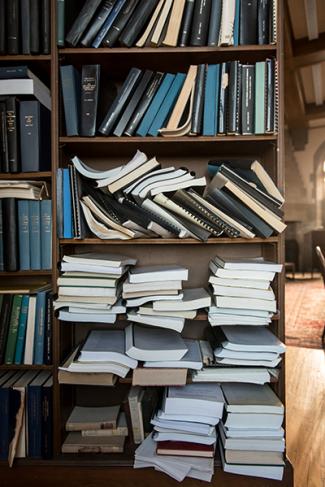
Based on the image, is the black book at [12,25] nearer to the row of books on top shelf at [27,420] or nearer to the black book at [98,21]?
the black book at [98,21]

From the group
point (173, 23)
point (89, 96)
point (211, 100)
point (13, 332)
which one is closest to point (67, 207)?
point (89, 96)

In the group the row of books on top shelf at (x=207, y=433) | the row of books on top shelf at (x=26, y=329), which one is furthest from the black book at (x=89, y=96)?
the row of books on top shelf at (x=207, y=433)

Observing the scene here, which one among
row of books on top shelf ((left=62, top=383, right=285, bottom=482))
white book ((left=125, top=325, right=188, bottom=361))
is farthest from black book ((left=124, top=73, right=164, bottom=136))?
row of books on top shelf ((left=62, top=383, right=285, bottom=482))

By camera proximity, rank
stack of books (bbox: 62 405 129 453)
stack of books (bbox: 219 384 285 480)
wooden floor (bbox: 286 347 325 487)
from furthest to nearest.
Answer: wooden floor (bbox: 286 347 325 487), stack of books (bbox: 62 405 129 453), stack of books (bbox: 219 384 285 480)

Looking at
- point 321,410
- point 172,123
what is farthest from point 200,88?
point 321,410

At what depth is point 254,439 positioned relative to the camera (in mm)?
1265

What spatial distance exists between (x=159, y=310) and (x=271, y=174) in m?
0.66

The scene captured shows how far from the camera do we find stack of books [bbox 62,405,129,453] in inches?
53.7

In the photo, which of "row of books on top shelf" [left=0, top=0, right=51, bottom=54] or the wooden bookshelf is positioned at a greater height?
"row of books on top shelf" [left=0, top=0, right=51, bottom=54]

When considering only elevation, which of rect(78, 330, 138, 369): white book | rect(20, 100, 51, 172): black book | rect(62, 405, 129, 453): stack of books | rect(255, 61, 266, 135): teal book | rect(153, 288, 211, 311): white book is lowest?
rect(62, 405, 129, 453): stack of books

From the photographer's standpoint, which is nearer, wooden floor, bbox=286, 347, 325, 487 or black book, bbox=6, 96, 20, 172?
black book, bbox=6, 96, 20, 172

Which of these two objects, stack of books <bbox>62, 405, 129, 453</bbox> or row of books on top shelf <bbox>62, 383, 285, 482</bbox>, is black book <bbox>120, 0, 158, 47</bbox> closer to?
row of books on top shelf <bbox>62, 383, 285, 482</bbox>

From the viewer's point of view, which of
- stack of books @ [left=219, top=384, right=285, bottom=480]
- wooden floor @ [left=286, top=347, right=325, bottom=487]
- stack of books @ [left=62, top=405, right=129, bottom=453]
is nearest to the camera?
stack of books @ [left=219, top=384, right=285, bottom=480]

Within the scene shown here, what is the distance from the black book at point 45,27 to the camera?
51.5 inches
